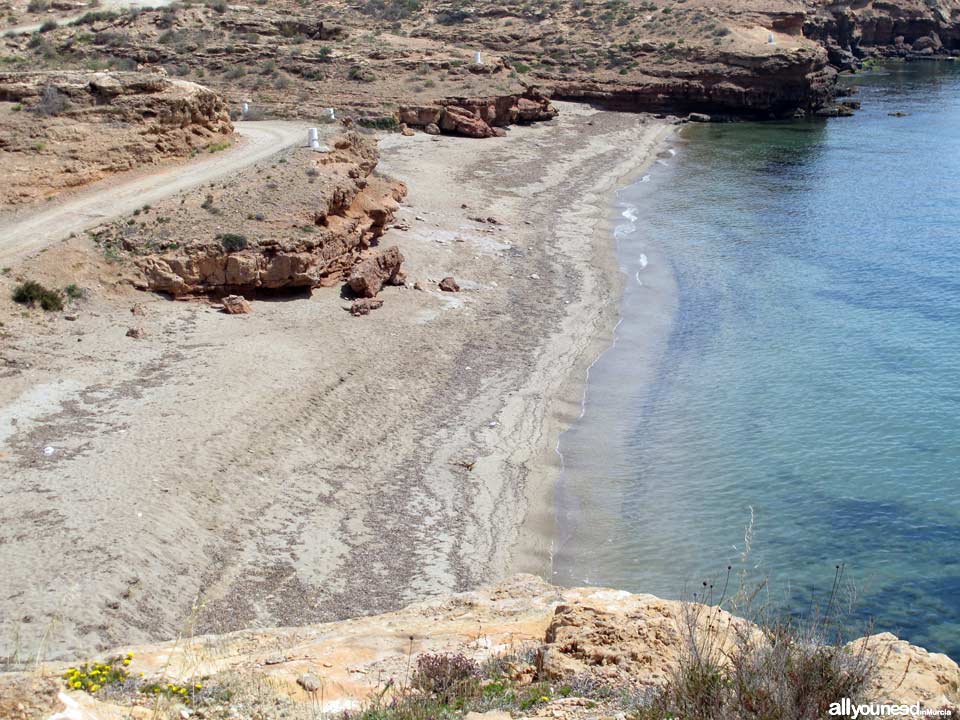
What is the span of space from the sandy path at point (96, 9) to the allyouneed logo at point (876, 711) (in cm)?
5318

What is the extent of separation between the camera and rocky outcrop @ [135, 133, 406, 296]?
2192 centimetres

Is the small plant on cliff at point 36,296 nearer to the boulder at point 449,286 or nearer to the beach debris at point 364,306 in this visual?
the beach debris at point 364,306

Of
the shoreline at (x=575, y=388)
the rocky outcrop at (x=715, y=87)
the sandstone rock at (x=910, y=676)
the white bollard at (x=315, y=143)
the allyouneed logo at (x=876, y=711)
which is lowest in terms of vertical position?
the shoreline at (x=575, y=388)

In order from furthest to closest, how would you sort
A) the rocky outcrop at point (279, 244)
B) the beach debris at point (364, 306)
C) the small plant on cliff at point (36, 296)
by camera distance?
the beach debris at point (364, 306), the rocky outcrop at point (279, 244), the small plant on cliff at point (36, 296)

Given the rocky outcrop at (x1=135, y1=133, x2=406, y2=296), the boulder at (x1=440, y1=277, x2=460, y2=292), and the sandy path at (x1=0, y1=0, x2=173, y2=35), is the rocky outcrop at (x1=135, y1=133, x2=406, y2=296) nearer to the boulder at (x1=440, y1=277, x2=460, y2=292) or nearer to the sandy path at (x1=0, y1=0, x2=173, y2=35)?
the boulder at (x1=440, y1=277, x2=460, y2=292)

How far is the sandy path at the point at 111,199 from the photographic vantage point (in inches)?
846

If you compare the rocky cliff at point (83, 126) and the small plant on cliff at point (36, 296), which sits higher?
the rocky cliff at point (83, 126)

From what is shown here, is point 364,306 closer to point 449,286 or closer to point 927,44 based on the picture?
point 449,286

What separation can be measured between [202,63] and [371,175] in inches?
754

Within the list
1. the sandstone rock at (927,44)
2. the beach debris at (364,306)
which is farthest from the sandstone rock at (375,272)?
the sandstone rock at (927,44)

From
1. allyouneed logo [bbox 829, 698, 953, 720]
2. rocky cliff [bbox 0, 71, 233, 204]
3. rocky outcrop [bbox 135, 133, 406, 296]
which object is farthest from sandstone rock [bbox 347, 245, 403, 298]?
allyouneed logo [bbox 829, 698, 953, 720]

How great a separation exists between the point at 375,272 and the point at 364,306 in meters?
1.51

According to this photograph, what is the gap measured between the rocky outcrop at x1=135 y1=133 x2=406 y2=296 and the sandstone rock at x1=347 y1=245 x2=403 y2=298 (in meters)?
0.04

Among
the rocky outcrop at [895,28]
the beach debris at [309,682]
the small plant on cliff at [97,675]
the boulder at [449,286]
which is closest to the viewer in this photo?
the small plant on cliff at [97,675]
